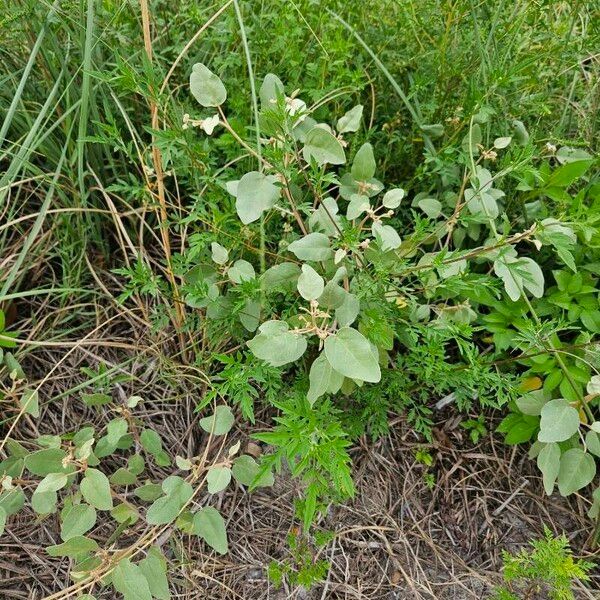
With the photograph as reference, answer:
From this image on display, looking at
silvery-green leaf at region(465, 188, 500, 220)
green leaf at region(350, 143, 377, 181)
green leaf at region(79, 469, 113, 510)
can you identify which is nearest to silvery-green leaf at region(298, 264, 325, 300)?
green leaf at region(350, 143, 377, 181)

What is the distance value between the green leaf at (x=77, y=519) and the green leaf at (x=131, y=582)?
13 centimetres

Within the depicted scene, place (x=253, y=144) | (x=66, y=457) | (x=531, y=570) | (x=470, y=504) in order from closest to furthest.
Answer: (x=66, y=457)
(x=531, y=570)
(x=253, y=144)
(x=470, y=504)

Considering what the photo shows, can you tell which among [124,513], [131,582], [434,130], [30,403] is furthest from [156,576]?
[434,130]

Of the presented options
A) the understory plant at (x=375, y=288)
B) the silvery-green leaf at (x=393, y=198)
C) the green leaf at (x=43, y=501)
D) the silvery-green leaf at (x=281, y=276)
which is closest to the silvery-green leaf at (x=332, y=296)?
the understory plant at (x=375, y=288)

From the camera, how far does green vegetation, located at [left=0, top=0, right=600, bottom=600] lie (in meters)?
1.19

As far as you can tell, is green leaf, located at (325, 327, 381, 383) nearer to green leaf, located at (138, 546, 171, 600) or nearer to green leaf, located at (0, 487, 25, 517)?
green leaf, located at (138, 546, 171, 600)

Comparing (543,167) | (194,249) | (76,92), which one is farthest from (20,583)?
(543,167)

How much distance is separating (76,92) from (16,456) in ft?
3.10

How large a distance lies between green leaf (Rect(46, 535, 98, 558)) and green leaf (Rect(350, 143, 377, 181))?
92cm

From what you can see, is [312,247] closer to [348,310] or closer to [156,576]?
[348,310]

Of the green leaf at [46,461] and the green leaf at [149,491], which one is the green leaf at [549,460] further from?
the green leaf at [46,461]

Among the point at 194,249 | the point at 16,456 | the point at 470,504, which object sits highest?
the point at 194,249

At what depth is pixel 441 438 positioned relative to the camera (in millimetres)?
1606

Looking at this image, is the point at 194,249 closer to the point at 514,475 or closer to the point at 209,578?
the point at 209,578
